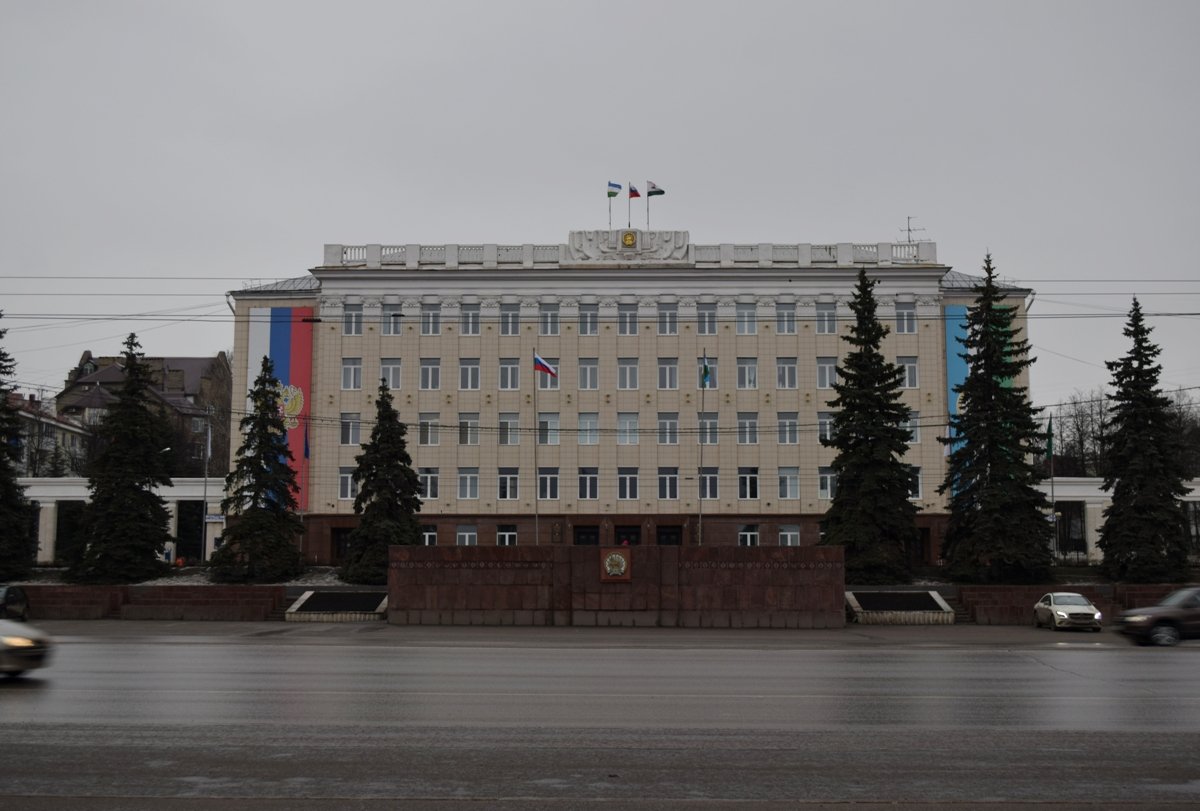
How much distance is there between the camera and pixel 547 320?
62.2m

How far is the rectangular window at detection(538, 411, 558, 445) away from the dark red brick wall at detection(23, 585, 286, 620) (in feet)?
80.1

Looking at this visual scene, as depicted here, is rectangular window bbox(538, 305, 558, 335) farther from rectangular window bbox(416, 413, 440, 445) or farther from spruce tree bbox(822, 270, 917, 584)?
spruce tree bbox(822, 270, 917, 584)

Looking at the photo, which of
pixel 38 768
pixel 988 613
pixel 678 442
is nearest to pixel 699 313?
pixel 678 442

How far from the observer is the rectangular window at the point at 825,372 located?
61213 mm

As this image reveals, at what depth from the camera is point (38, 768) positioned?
391 inches

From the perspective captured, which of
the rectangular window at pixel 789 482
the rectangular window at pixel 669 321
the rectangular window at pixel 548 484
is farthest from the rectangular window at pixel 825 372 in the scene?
the rectangular window at pixel 548 484

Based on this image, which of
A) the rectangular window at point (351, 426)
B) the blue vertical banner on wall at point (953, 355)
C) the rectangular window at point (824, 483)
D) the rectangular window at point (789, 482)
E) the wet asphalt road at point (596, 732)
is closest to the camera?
the wet asphalt road at point (596, 732)

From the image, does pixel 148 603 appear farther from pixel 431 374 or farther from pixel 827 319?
pixel 827 319

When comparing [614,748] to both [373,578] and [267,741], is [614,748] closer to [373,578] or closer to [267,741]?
[267,741]

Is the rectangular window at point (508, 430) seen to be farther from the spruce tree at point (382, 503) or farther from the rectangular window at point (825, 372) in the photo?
the rectangular window at point (825, 372)

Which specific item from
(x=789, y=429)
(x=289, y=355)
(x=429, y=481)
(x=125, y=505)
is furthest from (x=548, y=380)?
(x=125, y=505)

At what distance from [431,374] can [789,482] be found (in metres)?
20.2

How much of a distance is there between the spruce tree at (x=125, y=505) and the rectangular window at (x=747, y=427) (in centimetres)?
2910

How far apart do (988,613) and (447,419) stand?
107 feet
